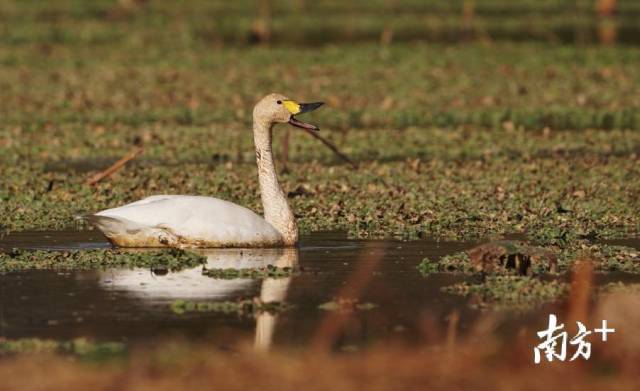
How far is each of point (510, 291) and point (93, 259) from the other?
3.48 meters

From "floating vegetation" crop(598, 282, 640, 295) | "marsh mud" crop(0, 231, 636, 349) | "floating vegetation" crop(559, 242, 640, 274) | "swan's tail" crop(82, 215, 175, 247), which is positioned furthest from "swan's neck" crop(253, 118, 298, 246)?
"floating vegetation" crop(598, 282, 640, 295)

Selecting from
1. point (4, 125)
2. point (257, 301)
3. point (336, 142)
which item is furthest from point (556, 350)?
point (4, 125)

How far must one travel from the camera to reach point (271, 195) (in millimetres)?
13773

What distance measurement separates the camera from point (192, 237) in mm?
13086

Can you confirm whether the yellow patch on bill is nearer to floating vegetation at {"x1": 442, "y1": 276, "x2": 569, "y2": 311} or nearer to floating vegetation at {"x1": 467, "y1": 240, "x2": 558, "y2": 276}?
floating vegetation at {"x1": 467, "y1": 240, "x2": 558, "y2": 276}

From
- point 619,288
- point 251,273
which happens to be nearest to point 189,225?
point 251,273

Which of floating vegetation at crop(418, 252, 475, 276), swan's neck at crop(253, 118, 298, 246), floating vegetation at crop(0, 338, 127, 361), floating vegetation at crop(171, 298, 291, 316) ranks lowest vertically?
floating vegetation at crop(0, 338, 127, 361)

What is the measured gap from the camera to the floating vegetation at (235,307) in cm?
1037

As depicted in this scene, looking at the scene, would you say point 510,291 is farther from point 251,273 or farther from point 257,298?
point 251,273

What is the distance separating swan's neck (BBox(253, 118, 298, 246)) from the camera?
1348 centimetres

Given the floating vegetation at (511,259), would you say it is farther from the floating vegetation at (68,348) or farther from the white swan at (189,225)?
the floating vegetation at (68,348)

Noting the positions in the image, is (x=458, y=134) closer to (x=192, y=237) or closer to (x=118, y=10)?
(x=192, y=237)

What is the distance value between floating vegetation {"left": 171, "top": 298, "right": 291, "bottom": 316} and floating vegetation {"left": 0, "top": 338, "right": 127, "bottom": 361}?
1.16m

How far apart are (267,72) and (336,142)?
8.48 m
